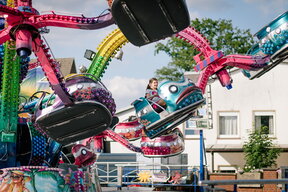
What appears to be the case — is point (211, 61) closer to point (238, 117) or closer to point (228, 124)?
point (238, 117)

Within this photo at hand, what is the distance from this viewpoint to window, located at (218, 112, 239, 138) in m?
31.9

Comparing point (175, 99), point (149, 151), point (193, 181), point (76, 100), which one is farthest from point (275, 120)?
point (76, 100)

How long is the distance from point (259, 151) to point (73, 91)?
67.1ft

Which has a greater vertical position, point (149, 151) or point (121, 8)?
point (121, 8)

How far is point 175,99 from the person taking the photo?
10320 mm

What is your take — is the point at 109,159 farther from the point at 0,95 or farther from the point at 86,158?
the point at 0,95

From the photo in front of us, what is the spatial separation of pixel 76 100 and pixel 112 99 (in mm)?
A: 556

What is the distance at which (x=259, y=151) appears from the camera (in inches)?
1111

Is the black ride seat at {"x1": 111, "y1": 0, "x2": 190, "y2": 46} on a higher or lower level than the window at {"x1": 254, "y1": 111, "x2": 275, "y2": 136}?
lower

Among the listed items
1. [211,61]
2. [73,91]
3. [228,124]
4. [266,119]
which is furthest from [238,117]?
[73,91]

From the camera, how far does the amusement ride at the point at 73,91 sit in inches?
319

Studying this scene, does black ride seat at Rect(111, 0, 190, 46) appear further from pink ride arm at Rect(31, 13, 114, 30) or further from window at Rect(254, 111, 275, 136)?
window at Rect(254, 111, 275, 136)

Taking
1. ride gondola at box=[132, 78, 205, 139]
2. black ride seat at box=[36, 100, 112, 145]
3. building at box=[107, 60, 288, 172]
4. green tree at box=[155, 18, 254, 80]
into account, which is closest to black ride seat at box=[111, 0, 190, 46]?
black ride seat at box=[36, 100, 112, 145]

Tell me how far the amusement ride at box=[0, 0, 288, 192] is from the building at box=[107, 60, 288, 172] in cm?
2051
